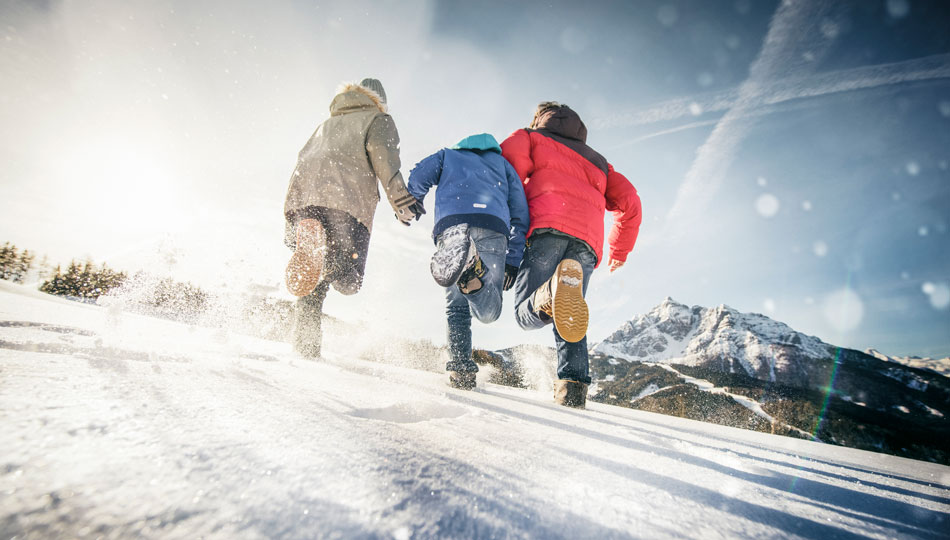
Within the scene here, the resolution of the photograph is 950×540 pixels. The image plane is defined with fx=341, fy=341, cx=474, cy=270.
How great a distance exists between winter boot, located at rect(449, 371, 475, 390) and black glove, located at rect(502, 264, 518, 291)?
0.64 m

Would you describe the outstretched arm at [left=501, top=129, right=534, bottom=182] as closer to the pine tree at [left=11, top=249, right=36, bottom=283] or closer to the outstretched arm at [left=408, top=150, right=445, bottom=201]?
the outstretched arm at [left=408, top=150, right=445, bottom=201]

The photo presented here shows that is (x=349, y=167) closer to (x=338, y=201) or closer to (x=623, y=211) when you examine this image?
(x=338, y=201)

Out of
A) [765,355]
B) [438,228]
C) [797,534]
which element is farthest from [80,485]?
[765,355]

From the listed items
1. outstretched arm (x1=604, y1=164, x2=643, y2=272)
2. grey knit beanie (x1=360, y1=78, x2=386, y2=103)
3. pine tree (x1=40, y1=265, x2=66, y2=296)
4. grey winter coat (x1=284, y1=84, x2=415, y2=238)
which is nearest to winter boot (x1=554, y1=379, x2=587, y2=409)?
outstretched arm (x1=604, y1=164, x2=643, y2=272)

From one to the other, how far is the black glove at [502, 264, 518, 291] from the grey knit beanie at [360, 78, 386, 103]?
71.4 inches

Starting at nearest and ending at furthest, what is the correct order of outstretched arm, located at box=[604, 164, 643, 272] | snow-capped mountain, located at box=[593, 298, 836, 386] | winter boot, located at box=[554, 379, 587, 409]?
winter boot, located at box=[554, 379, 587, 409]
outstretched arm, located at box=[604, 164, 643, 272]
snow-capped mountain, located at box=[593, 298, 836, 386]

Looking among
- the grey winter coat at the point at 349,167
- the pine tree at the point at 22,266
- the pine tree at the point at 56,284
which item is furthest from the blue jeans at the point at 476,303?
the pine tree at the point at 22,266

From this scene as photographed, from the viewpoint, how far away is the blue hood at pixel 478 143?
2055mm

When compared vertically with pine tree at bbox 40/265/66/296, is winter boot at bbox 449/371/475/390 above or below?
above

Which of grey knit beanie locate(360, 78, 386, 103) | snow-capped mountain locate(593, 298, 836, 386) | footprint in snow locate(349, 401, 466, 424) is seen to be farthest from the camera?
snow-capped mountain locate(593, 298, 836, 386)

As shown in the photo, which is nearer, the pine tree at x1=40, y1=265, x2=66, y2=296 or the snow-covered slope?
the pine tree at x1=40, y1=265, x2=66, y2=296

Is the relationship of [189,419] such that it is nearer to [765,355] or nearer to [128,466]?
[128,466]

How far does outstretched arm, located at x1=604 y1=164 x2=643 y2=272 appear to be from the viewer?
2.68 m

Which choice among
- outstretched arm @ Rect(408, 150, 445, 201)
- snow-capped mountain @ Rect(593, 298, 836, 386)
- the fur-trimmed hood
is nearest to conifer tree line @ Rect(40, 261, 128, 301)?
the fur-trimmed hood
